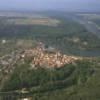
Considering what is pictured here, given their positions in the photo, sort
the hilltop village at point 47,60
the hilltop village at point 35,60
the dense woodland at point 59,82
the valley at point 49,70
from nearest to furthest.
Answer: the dense woodland at point 59,82, the valley at point 49,70, the hilltop village at point 35,60, the hilltop village at point 47,60

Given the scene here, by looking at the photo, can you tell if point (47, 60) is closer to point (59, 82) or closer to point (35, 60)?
point (35, 60)

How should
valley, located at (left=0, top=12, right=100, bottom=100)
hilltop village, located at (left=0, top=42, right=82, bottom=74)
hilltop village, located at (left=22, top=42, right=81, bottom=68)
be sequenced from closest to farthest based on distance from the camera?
valley, located at (left=0, top=12, right=100, bottom=100), hilltop village, located at (left=0, top=42, right=82, bottom=74), hilltop village, located at (left=22, top=42, right=81, bottom=68)

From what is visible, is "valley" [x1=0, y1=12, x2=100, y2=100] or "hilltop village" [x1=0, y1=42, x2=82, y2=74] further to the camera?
"hilltop village" [x1=0, y1=42, x2=82, y2=74]

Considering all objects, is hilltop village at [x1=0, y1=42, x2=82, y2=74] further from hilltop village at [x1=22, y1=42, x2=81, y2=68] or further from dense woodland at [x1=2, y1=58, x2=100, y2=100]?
dense woodland at [x1=2, y1=58, x2=100, y2=100]

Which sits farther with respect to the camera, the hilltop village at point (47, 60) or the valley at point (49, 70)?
the hilltop village at point (47, 60)

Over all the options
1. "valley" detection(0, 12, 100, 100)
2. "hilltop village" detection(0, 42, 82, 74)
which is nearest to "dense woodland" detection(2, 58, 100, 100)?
"valley" detection(0, 12, 100, 100)

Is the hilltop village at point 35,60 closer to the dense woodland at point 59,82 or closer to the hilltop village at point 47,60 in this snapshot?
the hilltop village at point 47,60

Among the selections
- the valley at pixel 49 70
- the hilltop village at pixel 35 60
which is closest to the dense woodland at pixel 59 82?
the valley at pixel 49 70

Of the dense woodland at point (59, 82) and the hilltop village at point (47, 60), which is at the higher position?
the hilltop village at point (47, 60)

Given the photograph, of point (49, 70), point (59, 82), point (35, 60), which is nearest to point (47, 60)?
point (35, 60)

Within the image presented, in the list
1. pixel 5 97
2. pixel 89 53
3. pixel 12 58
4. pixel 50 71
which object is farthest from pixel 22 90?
pixel 89 53

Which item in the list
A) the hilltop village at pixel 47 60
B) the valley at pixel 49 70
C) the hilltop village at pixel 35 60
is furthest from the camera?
the hilltop village at pixel 47 60

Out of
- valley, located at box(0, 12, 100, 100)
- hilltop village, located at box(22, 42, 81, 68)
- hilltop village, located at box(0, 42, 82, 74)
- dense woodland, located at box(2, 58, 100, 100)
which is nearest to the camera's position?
dense woodland, located at box(2, 58, 100, 100)
